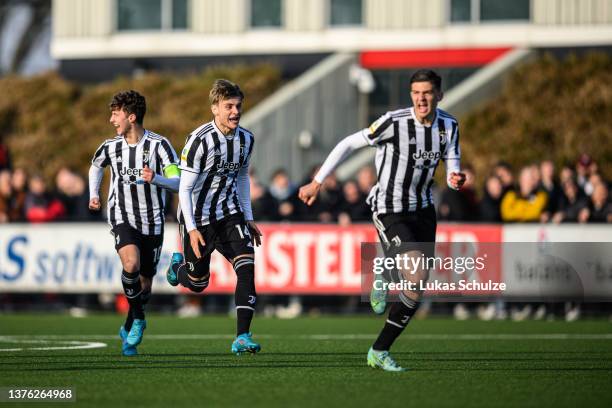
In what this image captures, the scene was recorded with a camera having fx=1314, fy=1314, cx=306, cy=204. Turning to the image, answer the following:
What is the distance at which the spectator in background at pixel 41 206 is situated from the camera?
65.9 ft

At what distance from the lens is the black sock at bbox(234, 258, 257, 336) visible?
10.7 metres

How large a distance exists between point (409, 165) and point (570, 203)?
865 cm

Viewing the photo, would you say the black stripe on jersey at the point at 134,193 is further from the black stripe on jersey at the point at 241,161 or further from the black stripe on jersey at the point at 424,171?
the black stripe on jersey at the point at 424,171

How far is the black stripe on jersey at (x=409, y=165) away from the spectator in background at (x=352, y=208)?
8644mm

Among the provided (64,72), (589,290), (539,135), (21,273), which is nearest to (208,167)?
(589,290)

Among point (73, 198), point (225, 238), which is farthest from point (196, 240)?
point (73, 198)

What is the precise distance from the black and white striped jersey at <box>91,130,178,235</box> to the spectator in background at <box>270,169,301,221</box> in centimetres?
786

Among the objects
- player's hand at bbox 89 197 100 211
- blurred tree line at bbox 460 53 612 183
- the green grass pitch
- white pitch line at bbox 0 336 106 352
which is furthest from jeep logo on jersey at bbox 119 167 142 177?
blurred tree line at bbox 460 53 612 183

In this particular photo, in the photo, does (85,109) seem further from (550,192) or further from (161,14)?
(550,192)

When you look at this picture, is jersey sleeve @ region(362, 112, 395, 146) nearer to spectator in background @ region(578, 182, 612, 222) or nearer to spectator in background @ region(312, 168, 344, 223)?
spectator in background @ region(578, 182, 612, 222)

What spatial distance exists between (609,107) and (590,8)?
181 inches

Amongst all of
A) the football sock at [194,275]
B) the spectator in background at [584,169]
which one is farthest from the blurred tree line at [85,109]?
the football sock at [194,275]

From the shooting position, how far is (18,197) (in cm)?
2048

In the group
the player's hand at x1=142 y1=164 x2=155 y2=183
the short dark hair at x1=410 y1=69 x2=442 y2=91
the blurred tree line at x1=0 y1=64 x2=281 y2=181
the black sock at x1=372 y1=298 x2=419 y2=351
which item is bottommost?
the black sock at x1=372 y1=298 x2=419 y2=351
